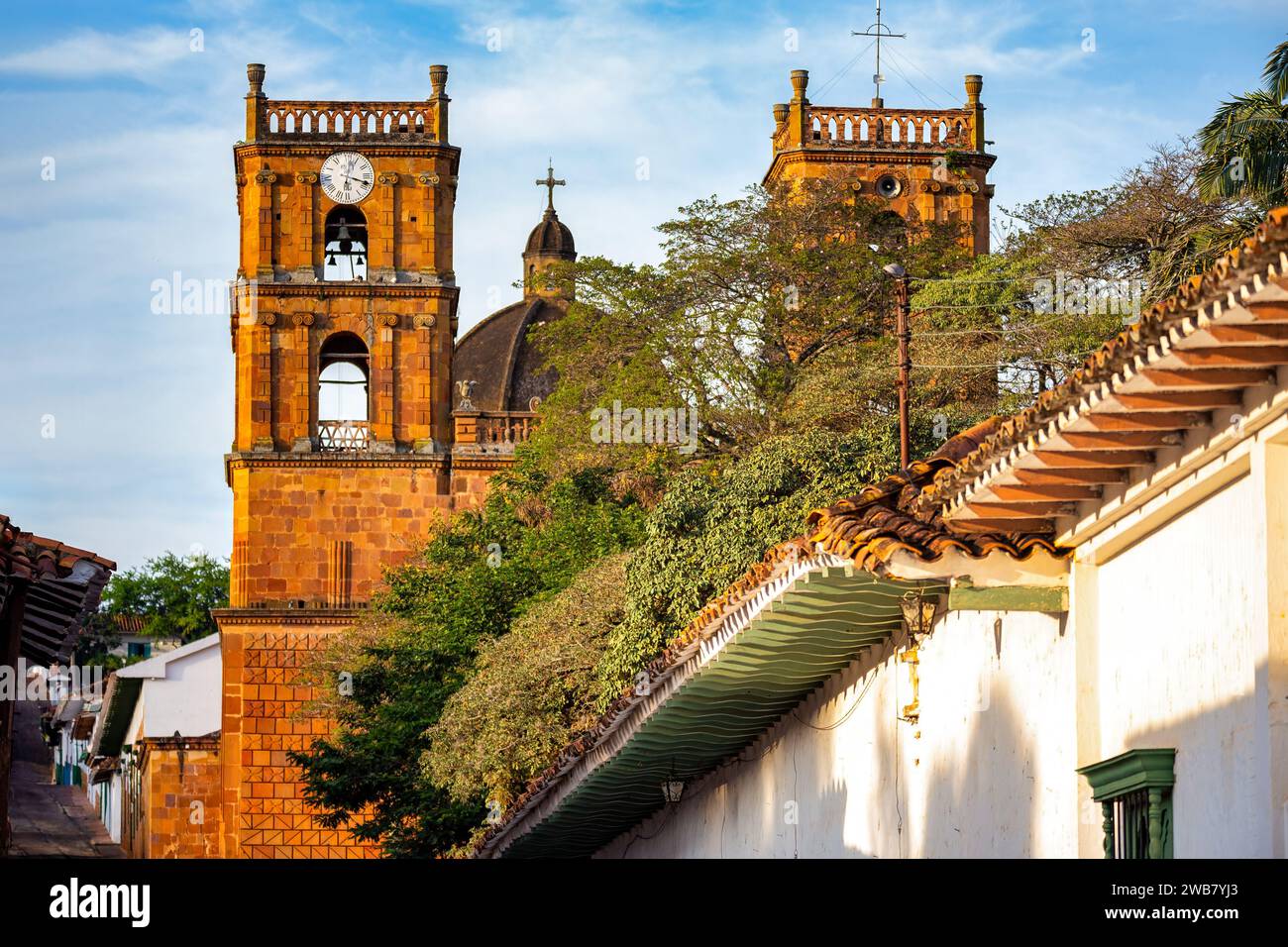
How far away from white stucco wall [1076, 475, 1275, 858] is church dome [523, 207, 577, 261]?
56.6 metres

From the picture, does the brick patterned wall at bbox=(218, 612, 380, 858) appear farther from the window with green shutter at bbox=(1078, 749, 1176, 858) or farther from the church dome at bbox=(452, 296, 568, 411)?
the window with green shutter at bbox=(1078, 749, 1176, 858)

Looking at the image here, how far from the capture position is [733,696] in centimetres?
1541

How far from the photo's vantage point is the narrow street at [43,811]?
4675cm

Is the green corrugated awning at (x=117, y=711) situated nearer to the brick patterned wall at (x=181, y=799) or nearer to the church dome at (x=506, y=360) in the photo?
the brick patterned wall at (x=181, y=799)

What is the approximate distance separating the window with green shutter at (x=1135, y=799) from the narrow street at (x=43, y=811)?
25438mm

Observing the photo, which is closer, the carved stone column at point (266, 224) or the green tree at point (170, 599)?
the carved stone column at point (266, 224)

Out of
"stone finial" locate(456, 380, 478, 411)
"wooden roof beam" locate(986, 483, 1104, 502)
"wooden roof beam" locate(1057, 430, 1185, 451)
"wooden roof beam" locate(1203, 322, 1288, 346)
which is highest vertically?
"stone finial" locate(456, 380, 478, 411)

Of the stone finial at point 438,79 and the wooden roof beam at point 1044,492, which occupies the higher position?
the stone finial at point 438,79

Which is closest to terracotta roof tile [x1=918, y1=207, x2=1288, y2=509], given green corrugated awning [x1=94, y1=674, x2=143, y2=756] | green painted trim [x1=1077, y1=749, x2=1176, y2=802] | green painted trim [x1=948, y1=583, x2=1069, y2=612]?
green painted trim [x1=948, y1=583, x2=1069, y2=612]

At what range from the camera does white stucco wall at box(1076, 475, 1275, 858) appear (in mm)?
8188

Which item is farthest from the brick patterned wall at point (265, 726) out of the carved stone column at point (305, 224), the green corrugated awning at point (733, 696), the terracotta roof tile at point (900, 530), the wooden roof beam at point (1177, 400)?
the wooden roof beam at point (1177, 400)

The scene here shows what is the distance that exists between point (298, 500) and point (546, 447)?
8356 mm
